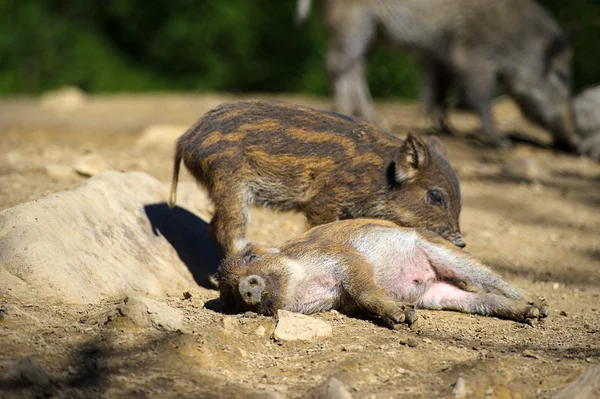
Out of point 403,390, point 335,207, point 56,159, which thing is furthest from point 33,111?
point 403,390

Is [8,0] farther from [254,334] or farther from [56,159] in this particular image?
[254,334]

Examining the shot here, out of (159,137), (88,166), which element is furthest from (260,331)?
(159,137)

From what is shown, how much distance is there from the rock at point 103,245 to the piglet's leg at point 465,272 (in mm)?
1383

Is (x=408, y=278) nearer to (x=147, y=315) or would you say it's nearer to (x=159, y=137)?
(x=147, y=315)

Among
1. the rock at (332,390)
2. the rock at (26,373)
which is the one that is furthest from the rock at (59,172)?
the rock at (332,390)

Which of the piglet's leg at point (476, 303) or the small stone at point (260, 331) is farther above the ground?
the small stone at point (260, 331)

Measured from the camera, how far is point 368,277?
441 cm

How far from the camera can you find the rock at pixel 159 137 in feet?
29.1

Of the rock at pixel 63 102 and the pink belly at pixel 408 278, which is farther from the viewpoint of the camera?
the rock at pixel 63 102

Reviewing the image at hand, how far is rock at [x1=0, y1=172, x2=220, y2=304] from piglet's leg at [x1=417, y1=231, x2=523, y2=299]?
1383 millimetres

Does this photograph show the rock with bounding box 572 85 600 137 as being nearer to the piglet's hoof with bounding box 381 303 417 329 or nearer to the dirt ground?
the dirt ground

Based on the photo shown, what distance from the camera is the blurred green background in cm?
1556

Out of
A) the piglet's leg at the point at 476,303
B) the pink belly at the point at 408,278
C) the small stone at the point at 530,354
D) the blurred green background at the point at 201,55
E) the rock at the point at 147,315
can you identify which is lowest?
the blurred green background at the point at 201,55

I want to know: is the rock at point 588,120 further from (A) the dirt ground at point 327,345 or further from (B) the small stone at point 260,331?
A: (B) the small stone at point 260,331
